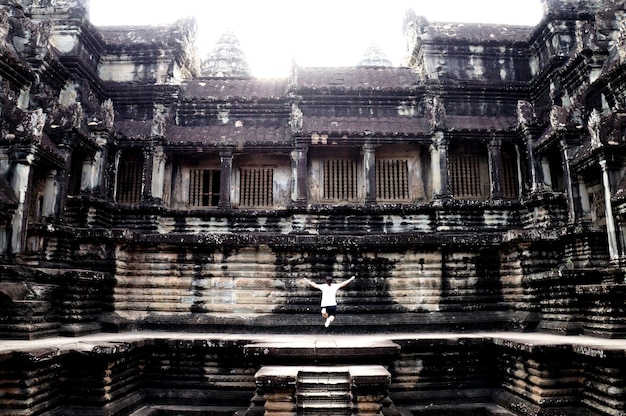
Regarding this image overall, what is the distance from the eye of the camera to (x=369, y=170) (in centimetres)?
1501

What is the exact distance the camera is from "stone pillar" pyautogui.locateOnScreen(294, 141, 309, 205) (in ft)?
48.0

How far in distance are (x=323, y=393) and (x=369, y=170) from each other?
8.78m

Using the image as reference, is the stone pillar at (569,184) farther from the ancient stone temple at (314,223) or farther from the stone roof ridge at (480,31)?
the stone roof ridge at (480,31)

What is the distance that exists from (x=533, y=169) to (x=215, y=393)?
1123 centimetres

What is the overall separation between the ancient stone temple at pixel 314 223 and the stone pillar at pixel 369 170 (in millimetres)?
64

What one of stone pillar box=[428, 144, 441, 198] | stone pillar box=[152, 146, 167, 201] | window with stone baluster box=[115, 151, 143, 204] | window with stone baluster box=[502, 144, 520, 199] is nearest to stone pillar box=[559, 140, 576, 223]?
window with stone baluster box=[502, 144, 520, 199]

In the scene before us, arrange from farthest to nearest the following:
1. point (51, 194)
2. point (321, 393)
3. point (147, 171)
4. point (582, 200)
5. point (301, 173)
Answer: point (147, 171) < point (301, 173) < point (582, 200) < point (51, 194) < point (321, 393)

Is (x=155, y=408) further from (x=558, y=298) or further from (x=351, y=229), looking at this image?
(x=558, y=298)

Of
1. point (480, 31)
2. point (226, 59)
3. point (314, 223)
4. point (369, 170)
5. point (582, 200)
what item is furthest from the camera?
point (226, 59)

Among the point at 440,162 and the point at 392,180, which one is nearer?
the point at 440,162

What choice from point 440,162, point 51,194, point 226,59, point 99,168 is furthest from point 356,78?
point 226,59

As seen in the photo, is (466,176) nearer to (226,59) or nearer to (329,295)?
(329,295)

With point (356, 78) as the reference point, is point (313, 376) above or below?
below

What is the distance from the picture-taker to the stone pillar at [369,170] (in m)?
14.9
